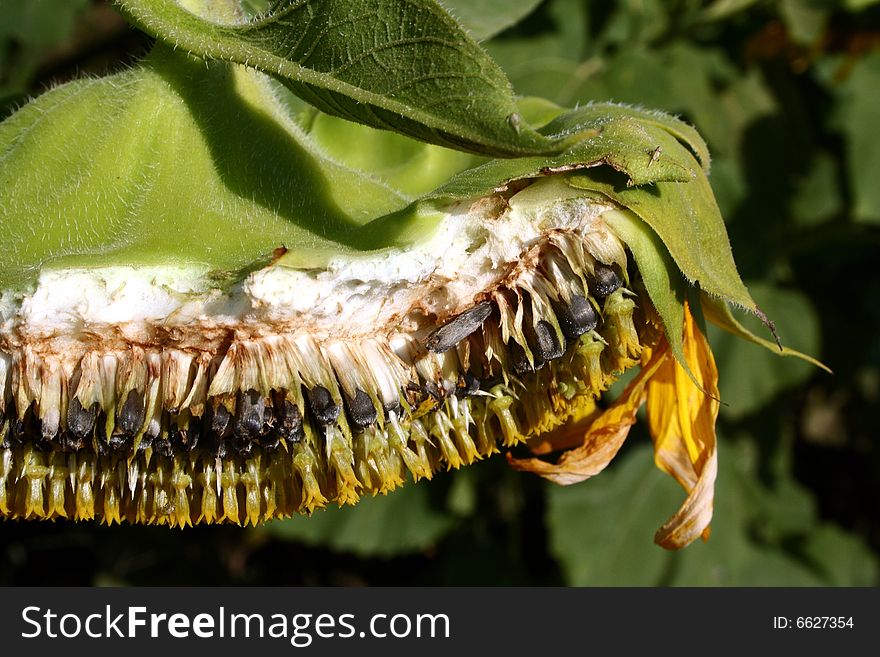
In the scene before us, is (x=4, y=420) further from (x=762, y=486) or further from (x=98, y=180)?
(x=762, y=486)

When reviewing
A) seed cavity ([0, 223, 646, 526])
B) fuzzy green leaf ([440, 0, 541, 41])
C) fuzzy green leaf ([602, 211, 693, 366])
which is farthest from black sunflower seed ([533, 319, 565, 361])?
fuzzy green leaf ([440, 0, 541, 41])

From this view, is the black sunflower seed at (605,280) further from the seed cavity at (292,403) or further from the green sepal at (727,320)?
the green sepal at (727,320)

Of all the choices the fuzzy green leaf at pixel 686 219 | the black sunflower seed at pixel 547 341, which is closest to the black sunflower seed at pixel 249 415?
the black sunflower seed at pixel 547 341

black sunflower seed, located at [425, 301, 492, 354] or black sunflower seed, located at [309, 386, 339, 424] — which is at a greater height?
black sunflower seed, located at [425, 301, 492, 354]

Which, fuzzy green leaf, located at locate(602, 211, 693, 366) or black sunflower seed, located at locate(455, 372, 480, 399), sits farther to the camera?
black sunflower seed, located at locate(455, 372, 480, 399)

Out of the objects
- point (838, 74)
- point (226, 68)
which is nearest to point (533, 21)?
point (838, 74)

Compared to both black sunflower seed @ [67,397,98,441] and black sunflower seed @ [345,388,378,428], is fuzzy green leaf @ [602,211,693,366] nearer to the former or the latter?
black sunflower seed @ [345,388,378,428]

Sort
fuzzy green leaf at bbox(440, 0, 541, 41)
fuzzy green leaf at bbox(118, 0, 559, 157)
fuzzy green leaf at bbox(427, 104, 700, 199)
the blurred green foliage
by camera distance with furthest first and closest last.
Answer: the blurred green foliage, fuzzy green leaf at bbox(440, 0, 541, 41), fuzzy green leaf at bbox(427, 104, 700, 199), fuzzy green leaf at bbox(118, 0, 559, 157)
